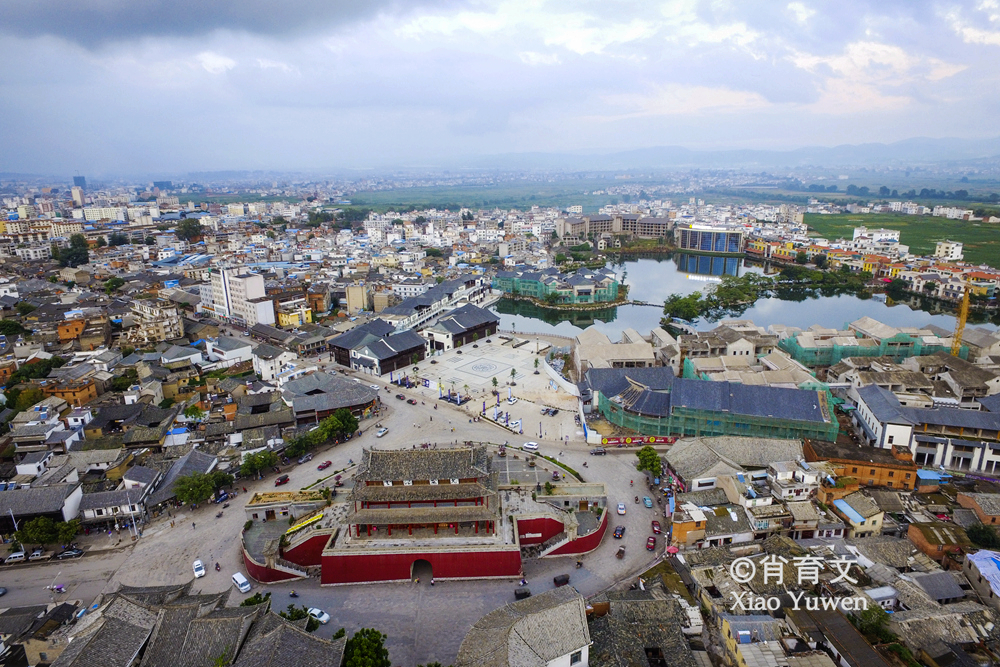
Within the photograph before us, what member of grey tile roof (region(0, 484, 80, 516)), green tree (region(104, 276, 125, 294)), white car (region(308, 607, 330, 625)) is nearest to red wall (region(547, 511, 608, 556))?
white car (region(308, 607, 330, 625))

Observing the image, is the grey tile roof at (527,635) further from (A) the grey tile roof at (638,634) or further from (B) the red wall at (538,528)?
(B) the red wall at (538,528)

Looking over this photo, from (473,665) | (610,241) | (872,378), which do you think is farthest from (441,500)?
(610,241)

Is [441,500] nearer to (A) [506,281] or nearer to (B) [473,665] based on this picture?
(B) [473,665]

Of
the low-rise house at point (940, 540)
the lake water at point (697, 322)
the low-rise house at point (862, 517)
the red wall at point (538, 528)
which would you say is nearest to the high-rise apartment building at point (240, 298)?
the lake water at point (697, 322)

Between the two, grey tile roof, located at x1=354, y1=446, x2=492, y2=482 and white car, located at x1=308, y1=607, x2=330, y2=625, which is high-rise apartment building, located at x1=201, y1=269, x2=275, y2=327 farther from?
white car, located at x1=308, y1=607, x2=330, y2=625

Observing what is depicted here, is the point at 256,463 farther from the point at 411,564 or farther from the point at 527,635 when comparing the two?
the point at 527,635

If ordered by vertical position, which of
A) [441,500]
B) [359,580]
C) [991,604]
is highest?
[441,500]
